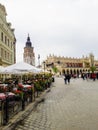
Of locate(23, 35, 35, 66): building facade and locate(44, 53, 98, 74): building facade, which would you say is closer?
locate(44, 53, 98, 74): building facade

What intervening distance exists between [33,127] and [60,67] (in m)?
129

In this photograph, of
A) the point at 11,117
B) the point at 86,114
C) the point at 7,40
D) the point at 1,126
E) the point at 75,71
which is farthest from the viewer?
the point at 75,71

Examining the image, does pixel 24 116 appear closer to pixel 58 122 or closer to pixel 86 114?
pixel 58 122

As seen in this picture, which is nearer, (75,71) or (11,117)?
(11,117)

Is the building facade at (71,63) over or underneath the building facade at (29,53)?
underneath

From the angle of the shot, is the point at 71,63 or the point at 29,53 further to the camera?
the point at 71,63

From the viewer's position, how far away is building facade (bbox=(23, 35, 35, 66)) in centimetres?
13938

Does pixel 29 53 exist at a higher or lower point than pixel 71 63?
higher

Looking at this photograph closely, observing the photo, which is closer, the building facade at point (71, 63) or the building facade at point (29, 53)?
the building facade at point (71, 63)

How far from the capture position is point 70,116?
25.4ft

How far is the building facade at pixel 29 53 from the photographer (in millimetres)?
139375

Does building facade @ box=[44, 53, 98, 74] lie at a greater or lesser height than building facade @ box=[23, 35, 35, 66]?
lesser

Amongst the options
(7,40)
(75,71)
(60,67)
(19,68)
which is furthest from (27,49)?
(19,68)

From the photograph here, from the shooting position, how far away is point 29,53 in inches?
5546
